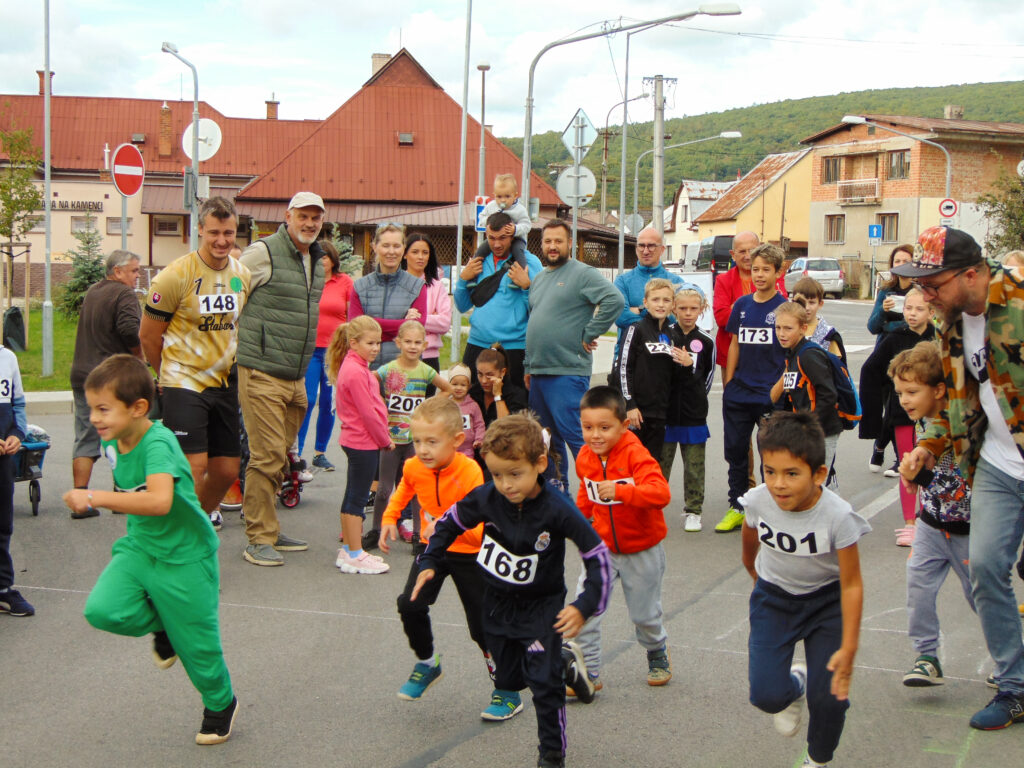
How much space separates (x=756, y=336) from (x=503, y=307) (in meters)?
1.99

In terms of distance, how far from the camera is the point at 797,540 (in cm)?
393

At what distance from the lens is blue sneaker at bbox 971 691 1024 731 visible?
4.41 m

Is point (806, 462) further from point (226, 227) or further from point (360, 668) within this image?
point (226, 227)

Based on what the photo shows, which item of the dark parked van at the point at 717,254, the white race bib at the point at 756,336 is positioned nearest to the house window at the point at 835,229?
the dark parked van at the point at 717,254

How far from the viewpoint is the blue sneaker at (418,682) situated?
15.2 feet

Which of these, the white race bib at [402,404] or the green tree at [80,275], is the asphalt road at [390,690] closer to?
the white race bib at [402,404]

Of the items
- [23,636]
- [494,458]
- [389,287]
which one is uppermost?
[389,287]

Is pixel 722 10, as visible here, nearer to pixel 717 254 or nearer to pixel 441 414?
pixel 441 414

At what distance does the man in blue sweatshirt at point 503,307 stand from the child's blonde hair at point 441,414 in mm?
3407

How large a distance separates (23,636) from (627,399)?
168 inches

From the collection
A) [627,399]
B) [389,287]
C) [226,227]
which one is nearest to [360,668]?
[226,227]

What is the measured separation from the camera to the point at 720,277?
31.4 ft

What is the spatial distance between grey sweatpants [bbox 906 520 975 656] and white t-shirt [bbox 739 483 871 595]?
1.07 metres

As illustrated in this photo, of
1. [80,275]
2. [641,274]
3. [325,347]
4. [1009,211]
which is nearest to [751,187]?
[1009,211]
